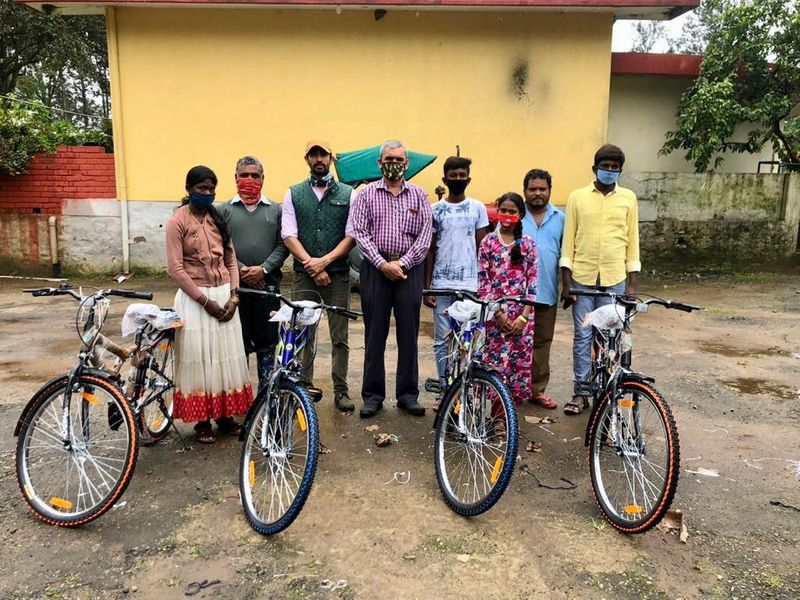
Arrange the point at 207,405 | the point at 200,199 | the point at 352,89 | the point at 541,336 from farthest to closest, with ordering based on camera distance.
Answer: the point at 352,89
the point at 541,336
the point at 207,405
the point at 200,199

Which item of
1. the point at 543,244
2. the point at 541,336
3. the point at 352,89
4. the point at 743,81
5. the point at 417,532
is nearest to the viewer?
the point at 417,532

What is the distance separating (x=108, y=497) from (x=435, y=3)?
848 centimetres

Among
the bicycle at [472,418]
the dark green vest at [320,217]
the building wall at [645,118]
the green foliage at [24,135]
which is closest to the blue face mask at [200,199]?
the dark green vest at [320,217]

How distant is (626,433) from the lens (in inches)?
119

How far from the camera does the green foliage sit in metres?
9.41

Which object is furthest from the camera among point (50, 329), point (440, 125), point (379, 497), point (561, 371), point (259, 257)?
point (440, 125)

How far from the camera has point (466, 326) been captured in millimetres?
3352

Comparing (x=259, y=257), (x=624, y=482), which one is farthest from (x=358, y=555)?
(x=259, y=257)

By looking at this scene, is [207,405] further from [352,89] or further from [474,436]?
[352,89]

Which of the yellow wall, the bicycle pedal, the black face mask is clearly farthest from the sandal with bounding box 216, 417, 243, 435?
the yellow wall

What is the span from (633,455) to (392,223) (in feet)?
6.76

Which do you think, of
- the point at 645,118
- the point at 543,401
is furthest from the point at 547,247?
the point at 645,118

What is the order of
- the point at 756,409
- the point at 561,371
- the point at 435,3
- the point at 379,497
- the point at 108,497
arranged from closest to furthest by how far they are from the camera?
the point at 108,497
the point at 379,497
the point at 756,409
the point at 561,371
the point at 435,3

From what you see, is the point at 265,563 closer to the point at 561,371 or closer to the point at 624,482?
the point at 624,482
